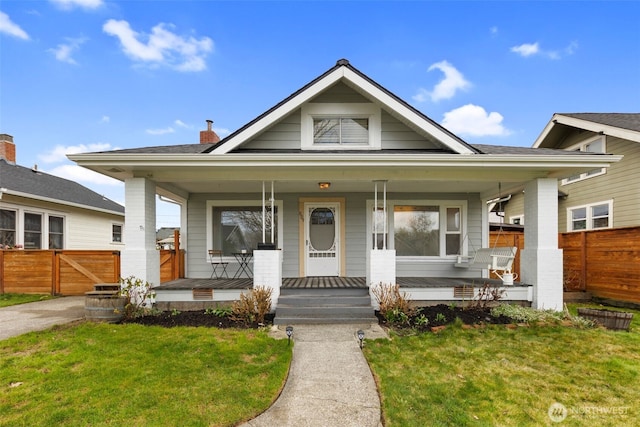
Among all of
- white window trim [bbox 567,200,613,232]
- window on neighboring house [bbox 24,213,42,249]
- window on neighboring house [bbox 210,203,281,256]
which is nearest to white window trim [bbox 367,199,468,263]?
window on neighboring house [bbox 210,203,281,256]

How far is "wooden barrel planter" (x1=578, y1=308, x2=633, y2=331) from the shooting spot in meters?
5.18

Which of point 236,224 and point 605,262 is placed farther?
point 236,224

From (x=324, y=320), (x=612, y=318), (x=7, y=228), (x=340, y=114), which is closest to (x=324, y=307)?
(x=324, y=320)

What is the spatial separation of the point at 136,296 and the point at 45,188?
8830mm

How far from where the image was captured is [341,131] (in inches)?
292

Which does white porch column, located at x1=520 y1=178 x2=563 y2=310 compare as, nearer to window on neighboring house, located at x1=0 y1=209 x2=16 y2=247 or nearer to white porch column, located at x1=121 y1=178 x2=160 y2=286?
white porch column, located at x1=121 y1=178 x2=160 y2=286

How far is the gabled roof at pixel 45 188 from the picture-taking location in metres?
9.85

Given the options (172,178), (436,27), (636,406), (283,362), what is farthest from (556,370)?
(436,27)

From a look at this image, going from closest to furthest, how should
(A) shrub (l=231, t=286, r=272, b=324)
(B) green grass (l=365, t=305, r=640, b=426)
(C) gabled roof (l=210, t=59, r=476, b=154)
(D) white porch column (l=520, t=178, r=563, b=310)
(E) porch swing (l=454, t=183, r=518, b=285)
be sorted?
(B) green grass (l=365, t=305, r=640, b=426), (A) shrub (l=231, t=286, r=272, b=324), (D) white porch column (l=520, t=178, r=563, b=310), (E) porch swing (l=454, t=183, r=518, b=285), (C) gabled roof (l=210, t=59, r=476, b=154)

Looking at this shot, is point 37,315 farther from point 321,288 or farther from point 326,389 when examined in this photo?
point 326,389

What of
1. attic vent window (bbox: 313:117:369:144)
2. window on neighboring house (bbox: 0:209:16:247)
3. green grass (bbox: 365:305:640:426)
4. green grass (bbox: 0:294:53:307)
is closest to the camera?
green grass (bbox: 365:305:640:426)

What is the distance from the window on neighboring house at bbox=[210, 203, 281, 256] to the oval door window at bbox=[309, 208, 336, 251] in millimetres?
1060

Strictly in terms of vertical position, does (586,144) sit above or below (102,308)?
above

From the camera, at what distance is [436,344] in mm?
4508
